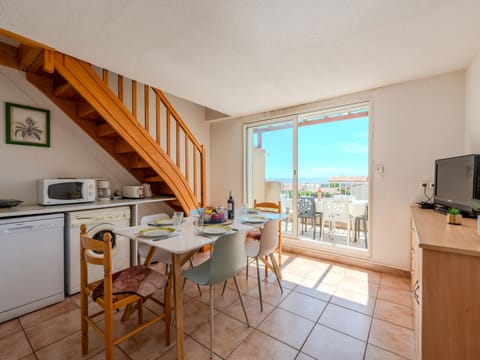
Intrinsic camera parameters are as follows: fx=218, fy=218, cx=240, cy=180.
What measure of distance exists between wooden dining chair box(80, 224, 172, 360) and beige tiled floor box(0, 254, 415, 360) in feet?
0.78

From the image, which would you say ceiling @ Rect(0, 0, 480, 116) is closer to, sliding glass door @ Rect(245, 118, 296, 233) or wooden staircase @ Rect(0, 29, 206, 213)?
wooden staircase @ Rect(0, 29, 206, 213)

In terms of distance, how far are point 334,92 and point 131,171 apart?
9.93 ft

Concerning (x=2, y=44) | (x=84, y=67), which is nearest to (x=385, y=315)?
(x=84, y=67)

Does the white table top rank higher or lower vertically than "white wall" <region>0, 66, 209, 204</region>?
lower

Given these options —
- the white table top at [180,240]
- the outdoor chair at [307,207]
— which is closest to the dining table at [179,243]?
the white table top at [180,240]

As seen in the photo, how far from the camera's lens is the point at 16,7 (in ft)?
4.53

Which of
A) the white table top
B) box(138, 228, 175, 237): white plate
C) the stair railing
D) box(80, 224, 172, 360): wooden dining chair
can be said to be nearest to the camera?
box(80, 224, 172, 360): wooden dining chair

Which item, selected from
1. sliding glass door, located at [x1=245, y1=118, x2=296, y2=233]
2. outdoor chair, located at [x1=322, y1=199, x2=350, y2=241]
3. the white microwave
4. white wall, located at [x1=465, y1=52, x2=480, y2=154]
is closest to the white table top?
the white microwave

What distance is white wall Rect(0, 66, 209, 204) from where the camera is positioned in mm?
2215

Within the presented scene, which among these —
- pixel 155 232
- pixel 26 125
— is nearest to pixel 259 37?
pixel 155 232

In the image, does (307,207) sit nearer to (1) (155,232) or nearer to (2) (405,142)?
(2) (405,142)

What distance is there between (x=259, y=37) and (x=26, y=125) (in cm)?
255

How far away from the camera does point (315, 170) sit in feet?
13.5

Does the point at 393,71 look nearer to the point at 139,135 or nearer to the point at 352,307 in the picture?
the point at 352,307
